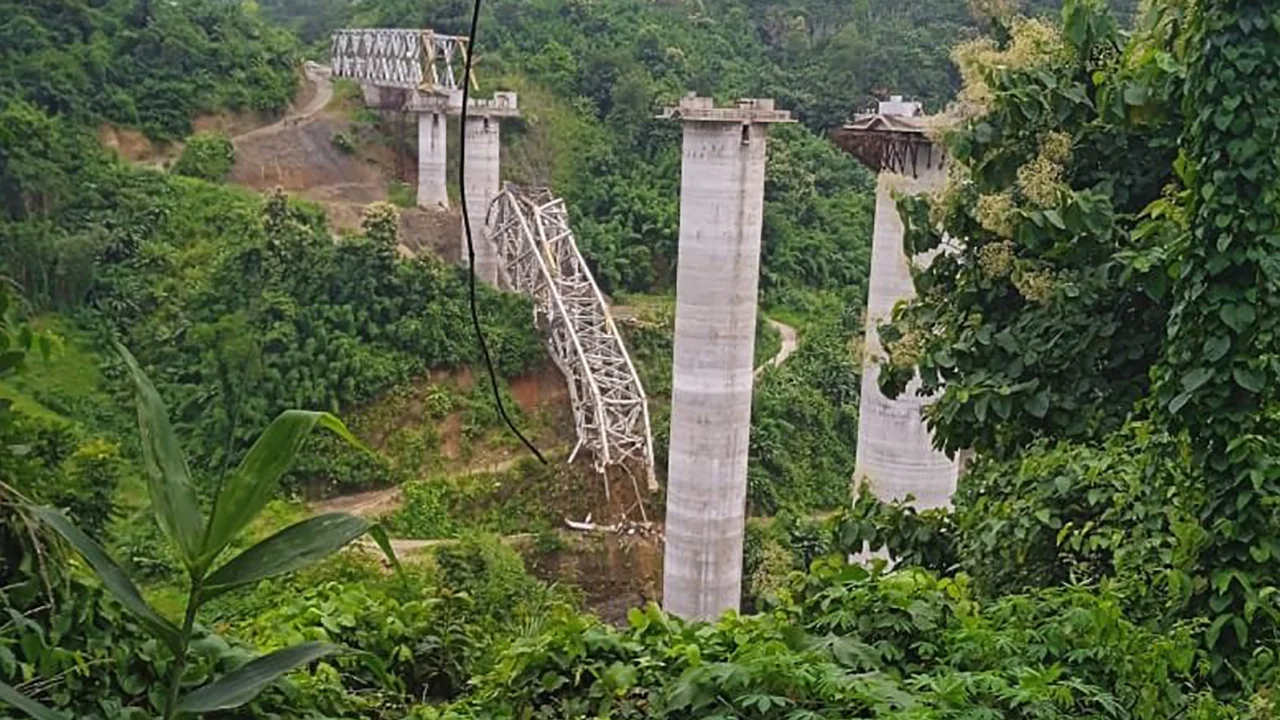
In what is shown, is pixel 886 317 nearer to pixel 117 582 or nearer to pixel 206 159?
pixel 117 582

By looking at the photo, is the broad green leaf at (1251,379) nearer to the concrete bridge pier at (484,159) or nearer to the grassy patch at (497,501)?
the grassy patch at (497,501)

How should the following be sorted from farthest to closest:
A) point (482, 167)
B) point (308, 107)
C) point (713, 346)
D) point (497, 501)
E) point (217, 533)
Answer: point (308, 107), point (482, 167), point (497, 501), point (713, 346), point (217, 533)

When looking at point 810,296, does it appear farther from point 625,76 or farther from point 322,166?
point 322,166

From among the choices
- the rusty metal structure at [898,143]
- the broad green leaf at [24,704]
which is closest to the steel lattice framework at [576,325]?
the rusty metal structure at [898,143]

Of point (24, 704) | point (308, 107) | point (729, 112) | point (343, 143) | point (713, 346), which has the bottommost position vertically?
point (713, 346)

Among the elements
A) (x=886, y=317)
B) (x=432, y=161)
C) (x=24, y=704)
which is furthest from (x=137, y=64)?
(x=24, y=704)

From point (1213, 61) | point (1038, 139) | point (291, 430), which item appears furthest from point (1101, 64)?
point (291, 430)
